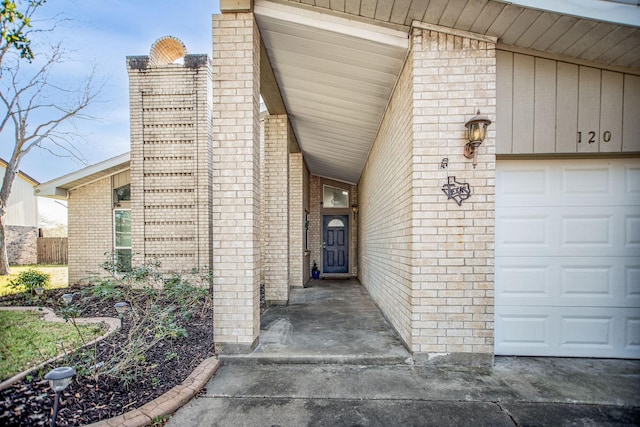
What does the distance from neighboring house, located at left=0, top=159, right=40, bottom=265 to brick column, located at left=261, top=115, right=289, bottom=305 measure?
53.1ft

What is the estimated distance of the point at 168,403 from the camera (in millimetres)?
2168

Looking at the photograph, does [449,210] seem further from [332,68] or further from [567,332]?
[332,68]

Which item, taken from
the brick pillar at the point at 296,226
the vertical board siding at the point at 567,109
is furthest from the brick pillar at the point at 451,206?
the brick pillar at the point at 296,226

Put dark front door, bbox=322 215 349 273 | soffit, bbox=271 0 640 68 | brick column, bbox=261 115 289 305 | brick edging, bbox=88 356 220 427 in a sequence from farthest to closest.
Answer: dark front door, bbox=322 215 349 273 → brick column, bbox=261 115 289 305 → soffit, bbox=271 0 640 68 → brick edging, bbox=88 356 220 427

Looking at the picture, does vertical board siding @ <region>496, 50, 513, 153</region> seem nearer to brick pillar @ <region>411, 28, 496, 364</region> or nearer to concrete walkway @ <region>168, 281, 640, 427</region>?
brick pillar @ <region>411, 28, 496, 364</region>

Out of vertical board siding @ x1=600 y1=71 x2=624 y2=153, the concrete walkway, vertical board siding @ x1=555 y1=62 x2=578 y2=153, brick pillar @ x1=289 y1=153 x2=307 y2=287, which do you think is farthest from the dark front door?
vertical board siding @ x1=600 y1=71 x2=624 y2=153

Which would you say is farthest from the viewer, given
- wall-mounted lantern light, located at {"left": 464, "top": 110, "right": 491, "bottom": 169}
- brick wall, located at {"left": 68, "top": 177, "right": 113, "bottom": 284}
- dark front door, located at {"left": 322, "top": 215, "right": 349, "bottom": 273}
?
dark front door, located at {"left": 322, "top": 215, "right": 349, "bottom": 273}

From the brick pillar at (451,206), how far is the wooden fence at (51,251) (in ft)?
61.1

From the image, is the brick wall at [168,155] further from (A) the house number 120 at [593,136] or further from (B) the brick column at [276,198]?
(A) the house number 120 at [593,136]

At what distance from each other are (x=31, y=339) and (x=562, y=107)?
6.69 metres

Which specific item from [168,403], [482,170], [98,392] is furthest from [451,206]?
[98,392]

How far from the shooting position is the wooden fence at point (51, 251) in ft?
48.9

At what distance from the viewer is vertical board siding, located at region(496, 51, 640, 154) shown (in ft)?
9.55

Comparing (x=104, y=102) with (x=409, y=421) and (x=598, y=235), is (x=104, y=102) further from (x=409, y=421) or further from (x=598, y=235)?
(x=598, y=235)
